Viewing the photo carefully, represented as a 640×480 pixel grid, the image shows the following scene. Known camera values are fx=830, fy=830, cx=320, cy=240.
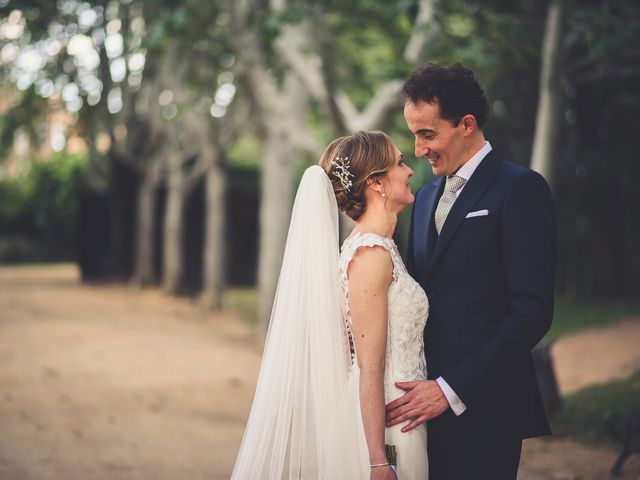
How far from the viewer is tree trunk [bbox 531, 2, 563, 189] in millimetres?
8492

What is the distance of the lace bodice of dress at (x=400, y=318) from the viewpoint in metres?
3.23

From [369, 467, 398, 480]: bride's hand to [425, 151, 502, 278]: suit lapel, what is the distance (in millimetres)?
805

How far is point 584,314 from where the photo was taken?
16984 mm

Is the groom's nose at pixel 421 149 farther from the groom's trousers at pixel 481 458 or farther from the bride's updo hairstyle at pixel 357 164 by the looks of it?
the groom's trousers at pixel 481 458

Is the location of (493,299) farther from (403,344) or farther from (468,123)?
(468,123)

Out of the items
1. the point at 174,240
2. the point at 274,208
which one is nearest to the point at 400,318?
the point at 274,208

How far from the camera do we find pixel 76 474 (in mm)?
6516

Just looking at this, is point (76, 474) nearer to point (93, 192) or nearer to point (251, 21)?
point (251, 21)

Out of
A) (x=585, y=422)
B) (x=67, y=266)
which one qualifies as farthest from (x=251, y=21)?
(x=67, y=266)

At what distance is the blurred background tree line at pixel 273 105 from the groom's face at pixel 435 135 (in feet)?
15.2

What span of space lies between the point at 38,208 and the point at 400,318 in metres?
36.3

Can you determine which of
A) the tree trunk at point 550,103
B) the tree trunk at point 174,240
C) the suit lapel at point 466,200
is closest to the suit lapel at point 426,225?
the suit lapel at point 466,200

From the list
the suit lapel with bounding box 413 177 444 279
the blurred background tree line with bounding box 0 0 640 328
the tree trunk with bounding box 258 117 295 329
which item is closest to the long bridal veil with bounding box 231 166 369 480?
the suit lapel with bounding box 413 177 444 279

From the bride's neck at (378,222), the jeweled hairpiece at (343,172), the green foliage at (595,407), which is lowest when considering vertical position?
→ the green foliage at (595,407)
